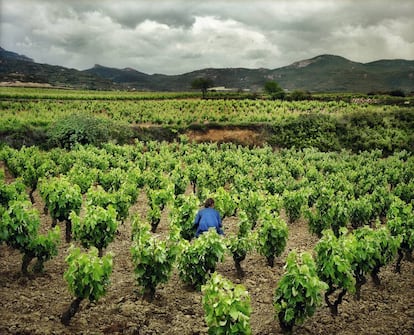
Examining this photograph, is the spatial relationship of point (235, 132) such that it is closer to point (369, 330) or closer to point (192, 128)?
point (192, 128)

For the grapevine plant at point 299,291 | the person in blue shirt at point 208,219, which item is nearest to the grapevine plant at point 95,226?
the person in blue shirt at point 208,219

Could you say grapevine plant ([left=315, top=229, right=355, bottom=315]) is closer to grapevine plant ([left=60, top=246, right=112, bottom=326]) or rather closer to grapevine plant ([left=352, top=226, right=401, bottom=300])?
grapevine plant ([left=352, top=226, right=401, bottom=300])

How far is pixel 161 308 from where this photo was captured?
30.5 feet

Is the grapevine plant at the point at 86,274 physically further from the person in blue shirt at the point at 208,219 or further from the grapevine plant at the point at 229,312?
the person in blue shirt at the point at 208,219

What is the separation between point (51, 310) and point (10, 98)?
166 feet

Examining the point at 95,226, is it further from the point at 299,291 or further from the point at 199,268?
the point at 299,291

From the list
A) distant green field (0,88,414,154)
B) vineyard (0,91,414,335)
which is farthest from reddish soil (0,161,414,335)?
distant green field (0,88,414,154)

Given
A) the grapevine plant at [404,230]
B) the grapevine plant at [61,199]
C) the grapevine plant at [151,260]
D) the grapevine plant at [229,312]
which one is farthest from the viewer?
the grapevine plant at [61,199]

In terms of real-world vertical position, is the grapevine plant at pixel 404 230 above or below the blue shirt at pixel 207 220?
below

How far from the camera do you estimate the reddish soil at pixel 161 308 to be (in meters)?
8.43

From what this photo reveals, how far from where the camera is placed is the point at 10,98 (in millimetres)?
51906

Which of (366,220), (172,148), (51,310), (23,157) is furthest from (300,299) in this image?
(172,148)

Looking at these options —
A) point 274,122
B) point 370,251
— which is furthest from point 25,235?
point 274,122

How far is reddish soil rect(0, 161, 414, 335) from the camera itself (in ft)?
27.7
